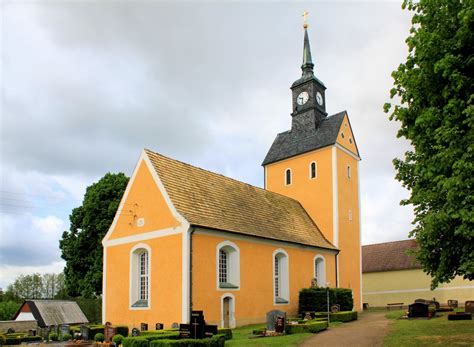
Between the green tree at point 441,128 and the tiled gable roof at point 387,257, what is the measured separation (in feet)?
104

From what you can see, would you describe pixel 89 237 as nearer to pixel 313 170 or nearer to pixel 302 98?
pixel 313 170

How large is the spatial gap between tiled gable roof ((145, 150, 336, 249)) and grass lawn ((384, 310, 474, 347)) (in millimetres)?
9451

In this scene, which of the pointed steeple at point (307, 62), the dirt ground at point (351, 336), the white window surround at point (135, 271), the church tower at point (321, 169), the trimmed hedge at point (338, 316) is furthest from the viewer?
the pointed steeple at point (307, 62)

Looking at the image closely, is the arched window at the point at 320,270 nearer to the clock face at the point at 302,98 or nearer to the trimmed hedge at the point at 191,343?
the clock face at the point at 302,98

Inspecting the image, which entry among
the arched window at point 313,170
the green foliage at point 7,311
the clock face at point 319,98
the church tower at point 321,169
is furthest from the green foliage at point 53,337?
the clock face at point 319,98

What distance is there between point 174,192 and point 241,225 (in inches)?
170

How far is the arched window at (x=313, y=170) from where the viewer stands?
3562 centimetres

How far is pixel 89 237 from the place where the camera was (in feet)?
129

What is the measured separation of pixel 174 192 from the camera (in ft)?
80.0

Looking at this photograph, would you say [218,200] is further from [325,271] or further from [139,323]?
[325,271]

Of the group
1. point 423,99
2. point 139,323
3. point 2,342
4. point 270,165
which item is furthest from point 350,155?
point 2,342

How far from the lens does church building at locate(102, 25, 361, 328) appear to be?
2306cm

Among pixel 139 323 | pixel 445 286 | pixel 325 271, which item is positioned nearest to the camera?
pixel 139 323

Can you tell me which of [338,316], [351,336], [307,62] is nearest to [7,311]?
[338,316]
